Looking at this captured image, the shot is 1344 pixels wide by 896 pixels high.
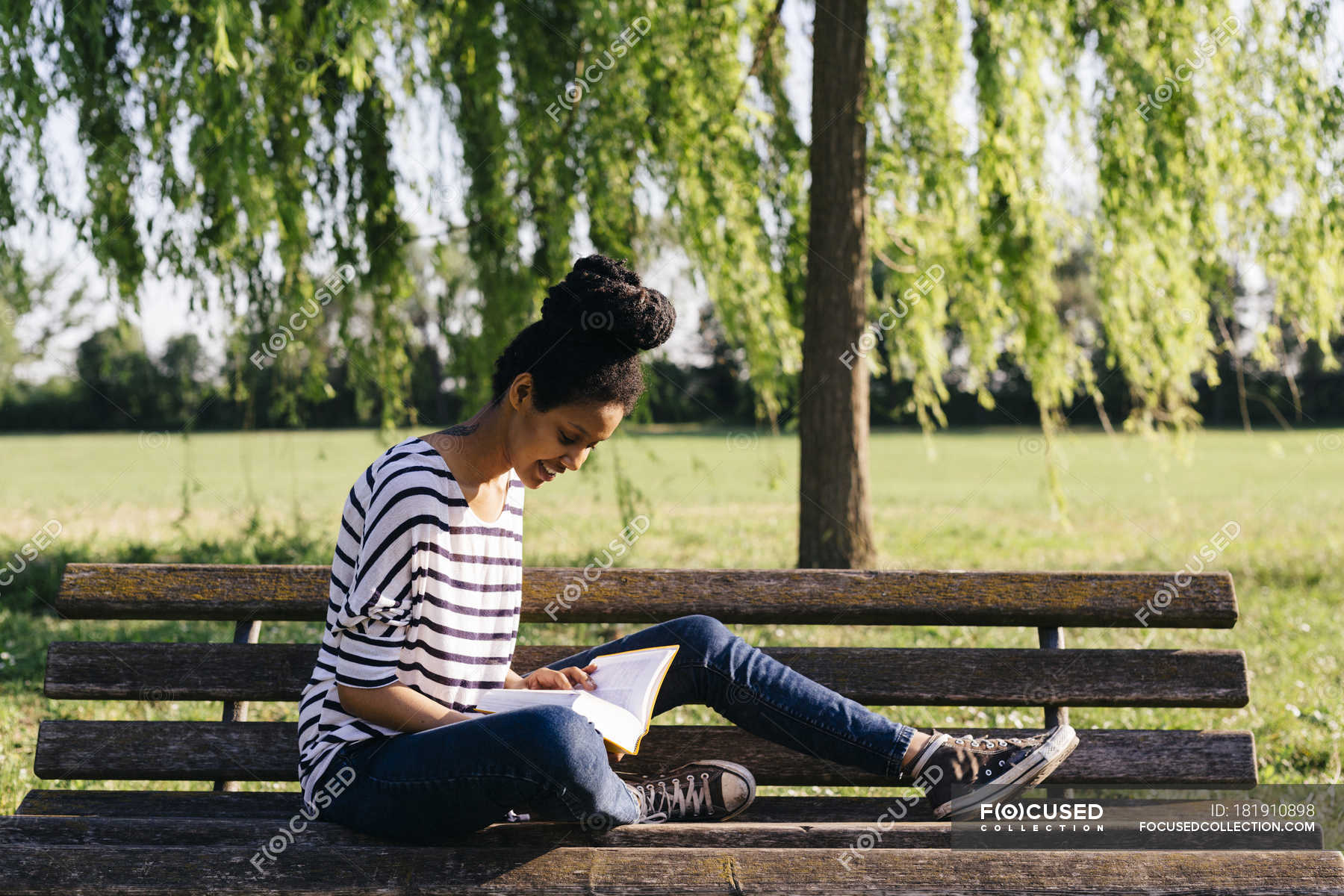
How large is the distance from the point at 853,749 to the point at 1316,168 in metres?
5.49

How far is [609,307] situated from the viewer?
7.66ft

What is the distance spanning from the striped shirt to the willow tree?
339cm

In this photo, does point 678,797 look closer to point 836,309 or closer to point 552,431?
point 552,431

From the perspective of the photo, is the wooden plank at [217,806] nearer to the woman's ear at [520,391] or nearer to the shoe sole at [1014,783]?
the shoe sole at [1014,783]

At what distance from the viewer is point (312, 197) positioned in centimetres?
649

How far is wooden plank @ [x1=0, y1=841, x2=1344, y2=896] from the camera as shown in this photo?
2039 millimetres

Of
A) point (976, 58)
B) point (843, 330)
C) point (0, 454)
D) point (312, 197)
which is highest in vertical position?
point (976, 58)

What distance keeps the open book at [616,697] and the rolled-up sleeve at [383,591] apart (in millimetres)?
268

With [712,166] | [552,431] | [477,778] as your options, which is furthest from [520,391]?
[712,166]

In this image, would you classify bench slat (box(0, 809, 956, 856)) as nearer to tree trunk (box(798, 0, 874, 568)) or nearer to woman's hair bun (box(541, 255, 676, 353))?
woman's hair bun (box(541, 255, 676, 353))

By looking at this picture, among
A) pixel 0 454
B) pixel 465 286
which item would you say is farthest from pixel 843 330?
pixel 0 454

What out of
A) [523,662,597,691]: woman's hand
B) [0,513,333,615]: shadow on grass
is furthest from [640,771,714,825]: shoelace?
[0,513,333,615]: shadow on grass

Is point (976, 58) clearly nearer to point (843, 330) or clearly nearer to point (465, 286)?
point (843, 330)

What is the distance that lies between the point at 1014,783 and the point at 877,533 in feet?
31.7
